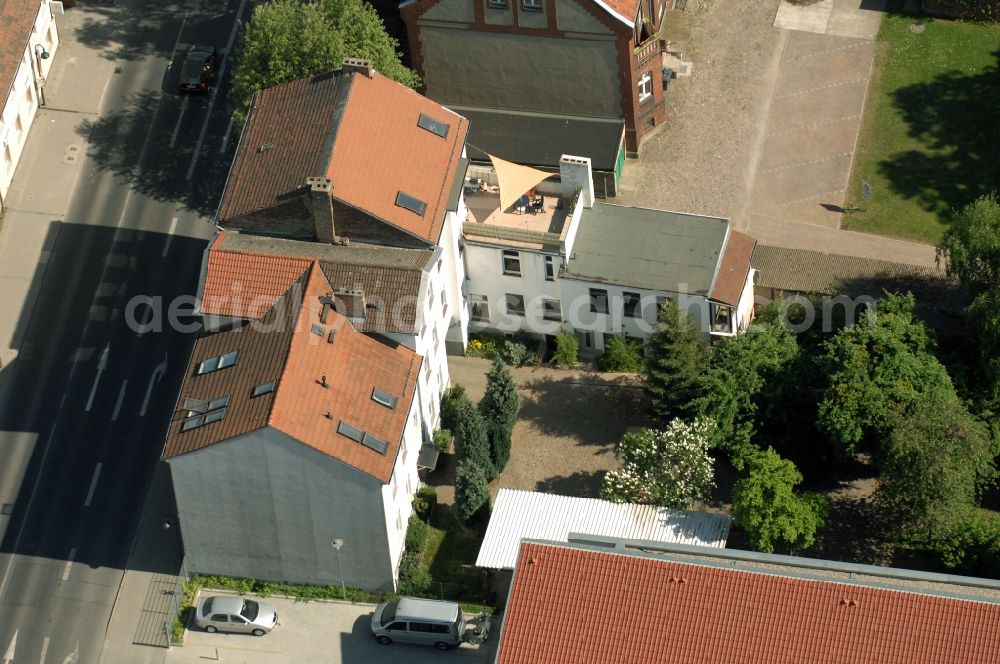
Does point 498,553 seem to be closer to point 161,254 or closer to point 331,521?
point 331,521

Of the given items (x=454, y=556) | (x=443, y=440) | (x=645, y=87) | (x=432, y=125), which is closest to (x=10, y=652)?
(x=454, y=556)

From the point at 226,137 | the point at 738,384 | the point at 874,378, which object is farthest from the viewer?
the point at 226,137

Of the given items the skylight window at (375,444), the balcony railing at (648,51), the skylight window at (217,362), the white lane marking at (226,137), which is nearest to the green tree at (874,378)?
the skylight window at (375,444)

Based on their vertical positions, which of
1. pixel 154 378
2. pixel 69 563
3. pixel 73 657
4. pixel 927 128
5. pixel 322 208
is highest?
pixel 927 128

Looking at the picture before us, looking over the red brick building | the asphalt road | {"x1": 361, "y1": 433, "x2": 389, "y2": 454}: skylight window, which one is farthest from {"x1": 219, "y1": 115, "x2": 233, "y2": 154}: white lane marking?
{"x1": 361, "y1": 433, "x2": 389, "y2": 454}: skylight window

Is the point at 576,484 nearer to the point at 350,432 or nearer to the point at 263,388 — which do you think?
the point at 350,432

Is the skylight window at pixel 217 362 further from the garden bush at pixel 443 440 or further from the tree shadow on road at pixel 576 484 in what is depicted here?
the tree shadow on road at pixel 576 484
